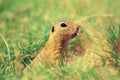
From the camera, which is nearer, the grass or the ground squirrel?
the grass

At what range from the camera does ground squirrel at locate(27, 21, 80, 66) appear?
252 inches

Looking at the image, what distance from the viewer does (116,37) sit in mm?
6164

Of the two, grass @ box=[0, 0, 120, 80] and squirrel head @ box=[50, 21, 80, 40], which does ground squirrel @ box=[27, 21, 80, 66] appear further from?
grass @ box=[0, 0, 120, 80]

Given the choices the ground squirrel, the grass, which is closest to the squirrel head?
the ground squirrel

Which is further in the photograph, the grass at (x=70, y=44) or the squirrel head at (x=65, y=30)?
the squirrel head at (x=65, y=30)

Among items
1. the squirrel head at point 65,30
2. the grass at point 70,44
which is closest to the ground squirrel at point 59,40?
the squirrel head at point 65,30

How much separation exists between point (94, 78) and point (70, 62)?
1.82ft

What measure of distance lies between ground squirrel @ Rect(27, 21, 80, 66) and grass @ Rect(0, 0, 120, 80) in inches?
8.4

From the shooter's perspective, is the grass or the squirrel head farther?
the squirrel head

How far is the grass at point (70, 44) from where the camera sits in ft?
19.0

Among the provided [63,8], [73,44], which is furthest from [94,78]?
[63,8]

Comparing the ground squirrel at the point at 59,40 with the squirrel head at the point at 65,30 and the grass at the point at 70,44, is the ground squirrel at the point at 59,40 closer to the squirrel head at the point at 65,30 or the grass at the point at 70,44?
the squirrel head at the point at 65,30

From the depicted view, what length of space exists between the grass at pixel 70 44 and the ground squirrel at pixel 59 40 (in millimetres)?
214

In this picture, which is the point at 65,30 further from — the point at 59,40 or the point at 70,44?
the point at 70,44
